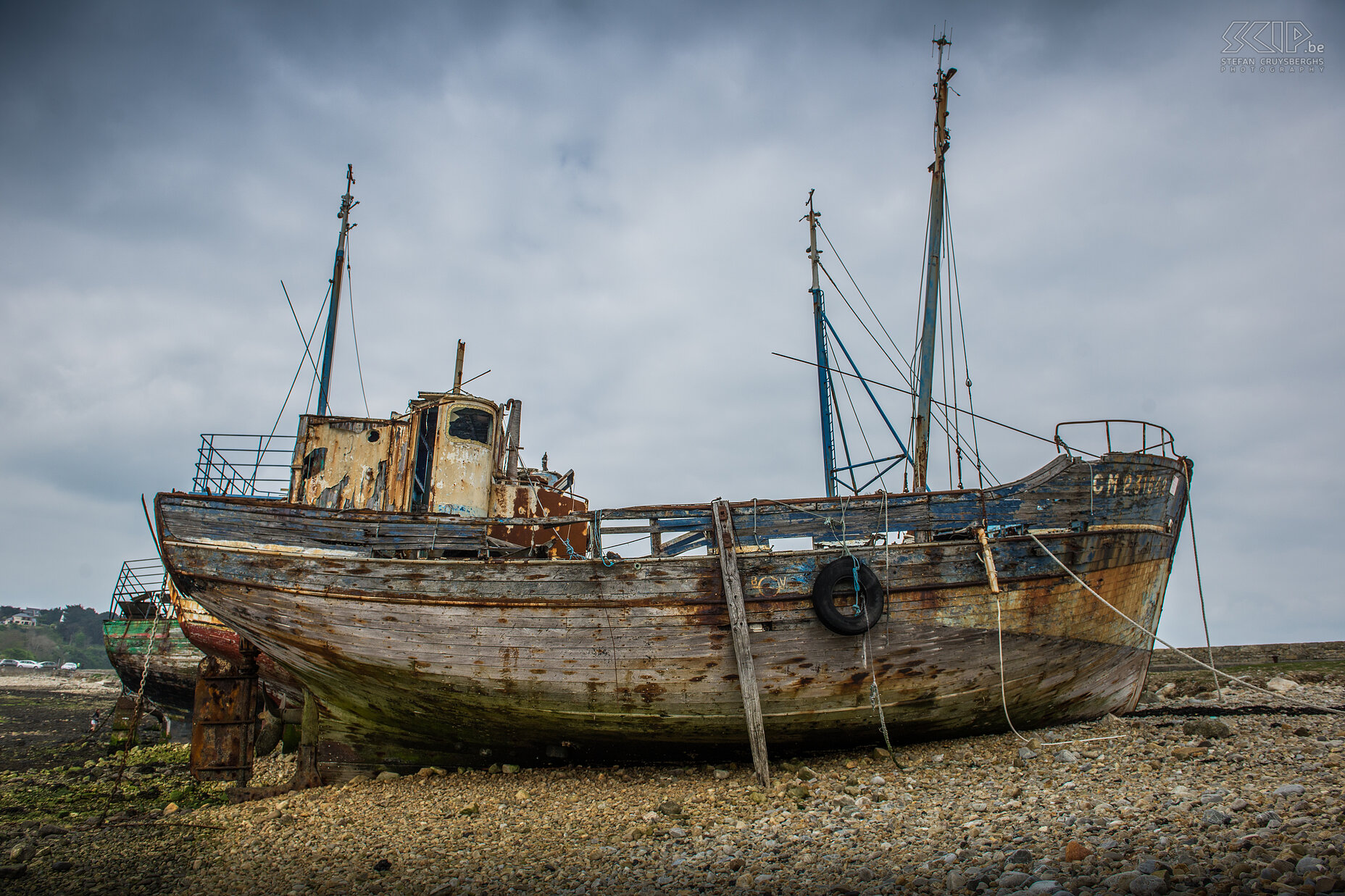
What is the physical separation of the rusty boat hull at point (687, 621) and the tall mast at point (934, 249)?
300cm

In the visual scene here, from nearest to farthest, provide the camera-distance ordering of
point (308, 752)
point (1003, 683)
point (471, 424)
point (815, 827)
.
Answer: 1. point (815, 827)
2. point (1003, 683)
3. point (308, 752)
4. point (471, 424)

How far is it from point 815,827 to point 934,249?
30.7 feet

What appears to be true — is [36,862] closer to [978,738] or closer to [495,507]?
[495,507]

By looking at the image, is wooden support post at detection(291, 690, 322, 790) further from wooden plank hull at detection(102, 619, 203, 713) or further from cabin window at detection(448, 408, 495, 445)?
wooden plank hull at detection(102, 619, 203, 713)

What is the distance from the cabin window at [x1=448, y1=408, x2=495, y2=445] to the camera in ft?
34.9

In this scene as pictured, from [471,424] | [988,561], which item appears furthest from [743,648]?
[471,424]

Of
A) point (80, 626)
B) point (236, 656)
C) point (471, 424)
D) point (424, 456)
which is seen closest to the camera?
point (424, 456)

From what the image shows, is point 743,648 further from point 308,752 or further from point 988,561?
point 308,752

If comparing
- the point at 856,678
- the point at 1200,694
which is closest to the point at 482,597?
the point at 856,678

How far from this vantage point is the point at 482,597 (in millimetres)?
7762

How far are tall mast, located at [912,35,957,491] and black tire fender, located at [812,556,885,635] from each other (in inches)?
160

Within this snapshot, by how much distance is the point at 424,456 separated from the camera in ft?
34.7

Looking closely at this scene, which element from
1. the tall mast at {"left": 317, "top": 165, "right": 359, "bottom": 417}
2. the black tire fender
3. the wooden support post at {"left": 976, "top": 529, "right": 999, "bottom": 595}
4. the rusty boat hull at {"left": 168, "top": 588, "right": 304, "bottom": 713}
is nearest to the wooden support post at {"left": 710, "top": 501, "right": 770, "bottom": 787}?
the black tire fender

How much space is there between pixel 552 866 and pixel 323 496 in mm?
7259
